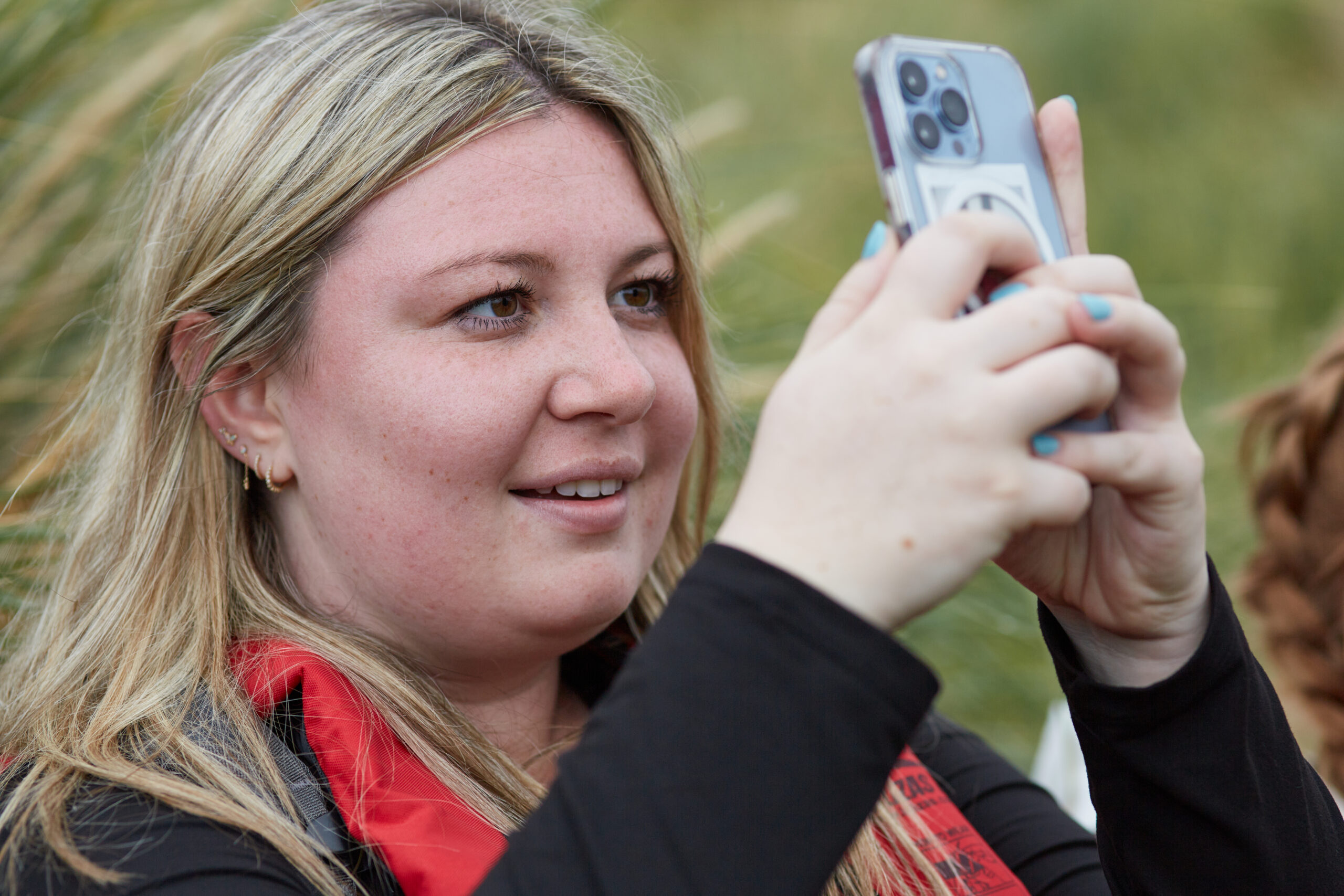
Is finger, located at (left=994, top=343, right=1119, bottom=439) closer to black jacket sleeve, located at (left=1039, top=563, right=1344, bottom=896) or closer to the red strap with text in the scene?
black jacket sleeve, located at (left=1039, top=563, right=1344, bottom=896)

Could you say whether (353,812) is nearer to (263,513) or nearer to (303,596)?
(303,596)

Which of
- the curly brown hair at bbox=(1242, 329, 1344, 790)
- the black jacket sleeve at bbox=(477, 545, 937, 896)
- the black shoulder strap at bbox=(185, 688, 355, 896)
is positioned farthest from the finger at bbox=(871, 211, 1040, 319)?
the curly brown hair at bbox=(1242, 329, 1344, 790)

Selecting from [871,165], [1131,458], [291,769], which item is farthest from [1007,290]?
[871,165]

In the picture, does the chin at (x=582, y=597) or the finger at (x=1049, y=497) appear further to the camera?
the chin at (x=582, y=597)

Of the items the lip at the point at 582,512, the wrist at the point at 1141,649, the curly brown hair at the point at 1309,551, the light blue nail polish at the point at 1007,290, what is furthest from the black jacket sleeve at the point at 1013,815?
the light blue nail polish at the point at 1007,290

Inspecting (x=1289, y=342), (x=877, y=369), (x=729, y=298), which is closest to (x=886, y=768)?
(x=877, y=369)

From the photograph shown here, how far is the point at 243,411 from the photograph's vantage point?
4.99 ft

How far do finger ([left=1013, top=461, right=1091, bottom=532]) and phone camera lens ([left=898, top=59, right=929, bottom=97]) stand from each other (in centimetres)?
39

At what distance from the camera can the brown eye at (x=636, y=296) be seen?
5.09 ft

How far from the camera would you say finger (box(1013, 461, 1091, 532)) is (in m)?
0.86

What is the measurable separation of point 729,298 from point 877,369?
225 centimetres

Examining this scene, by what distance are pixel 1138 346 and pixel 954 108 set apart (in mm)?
308

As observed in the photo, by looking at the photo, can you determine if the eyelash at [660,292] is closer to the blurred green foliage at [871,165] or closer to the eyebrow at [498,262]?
the eyebrow at [498,262]

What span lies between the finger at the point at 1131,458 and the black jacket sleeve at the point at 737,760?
0.22 metres
